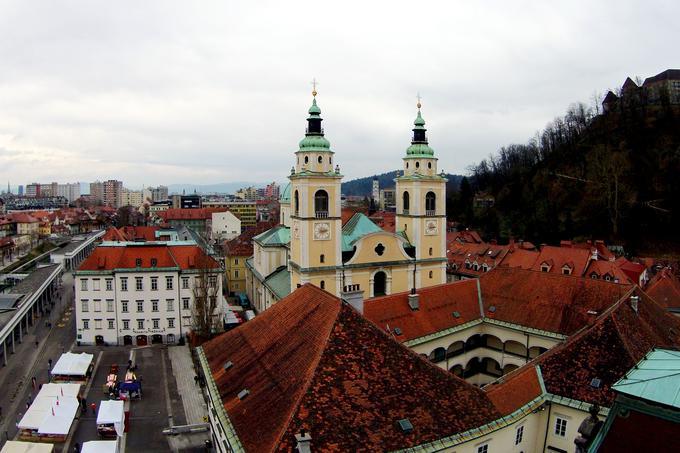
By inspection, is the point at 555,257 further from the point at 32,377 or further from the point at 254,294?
the point at 32,377

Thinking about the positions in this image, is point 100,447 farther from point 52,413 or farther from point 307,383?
point 307,383

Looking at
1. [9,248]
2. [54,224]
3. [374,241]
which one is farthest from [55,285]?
[54,224]

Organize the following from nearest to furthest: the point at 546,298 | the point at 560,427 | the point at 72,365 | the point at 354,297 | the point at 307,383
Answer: the point at 307,383
the point at 560,427
the point at 354,297
the point at 546,298
the point at 72,365

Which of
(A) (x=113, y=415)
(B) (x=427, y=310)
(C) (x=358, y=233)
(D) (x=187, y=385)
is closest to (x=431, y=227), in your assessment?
(C) (x=358, y=233)

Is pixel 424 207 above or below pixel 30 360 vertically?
above

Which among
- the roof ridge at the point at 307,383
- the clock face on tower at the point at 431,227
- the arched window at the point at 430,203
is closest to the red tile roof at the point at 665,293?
the clock face on tower at the point at 431,227
